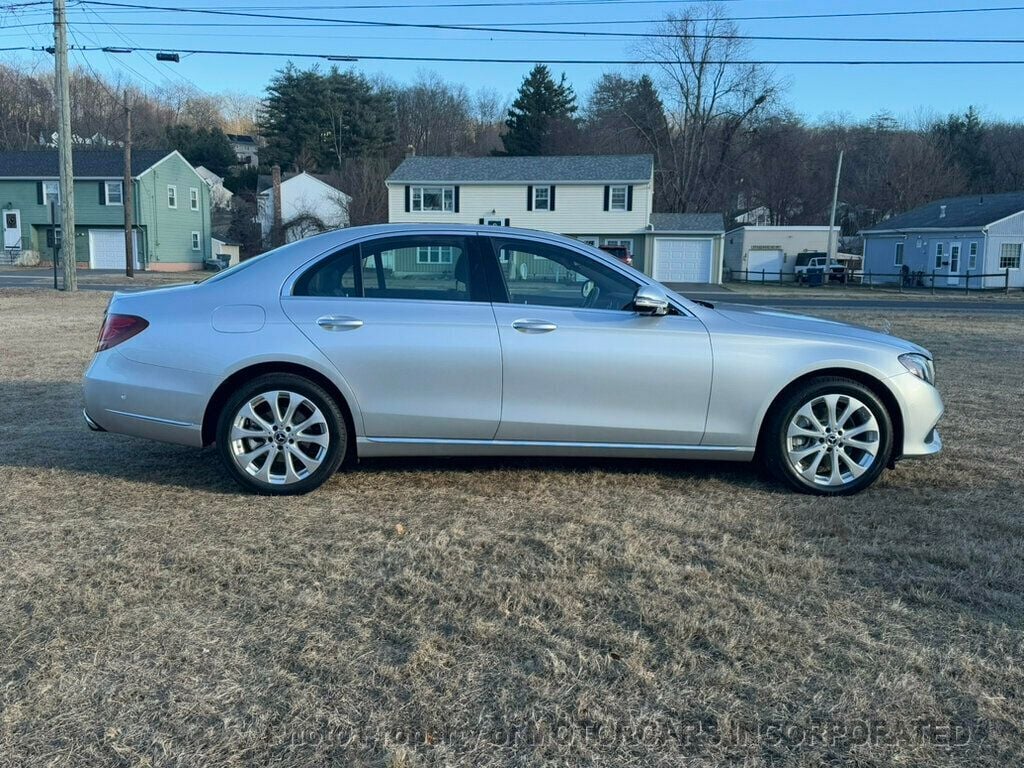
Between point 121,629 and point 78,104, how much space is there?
251 ft

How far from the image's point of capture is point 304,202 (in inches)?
2458

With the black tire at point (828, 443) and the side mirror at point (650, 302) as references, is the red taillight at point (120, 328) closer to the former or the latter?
the side mirror at point (650, 302)

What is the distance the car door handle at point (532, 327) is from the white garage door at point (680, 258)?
41.6 meters

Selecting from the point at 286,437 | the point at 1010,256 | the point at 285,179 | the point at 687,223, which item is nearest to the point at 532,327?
the point at 286,437

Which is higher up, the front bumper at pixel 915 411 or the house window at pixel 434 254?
the house window at pixel 434 254

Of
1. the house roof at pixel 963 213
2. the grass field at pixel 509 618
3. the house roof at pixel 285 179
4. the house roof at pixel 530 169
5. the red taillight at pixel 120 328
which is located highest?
the house roof at pixel 285 179

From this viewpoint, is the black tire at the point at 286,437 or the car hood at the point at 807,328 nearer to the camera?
the black tire at the point at 286,437

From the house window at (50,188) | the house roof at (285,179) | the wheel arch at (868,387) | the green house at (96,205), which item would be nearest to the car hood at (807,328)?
the wheel arch at (868,387)

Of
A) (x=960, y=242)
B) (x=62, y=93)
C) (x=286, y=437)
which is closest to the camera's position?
(x=286, y=437)

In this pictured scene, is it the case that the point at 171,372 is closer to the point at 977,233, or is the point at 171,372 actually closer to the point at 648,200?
the point at 648,200

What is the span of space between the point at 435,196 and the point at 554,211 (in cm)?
660

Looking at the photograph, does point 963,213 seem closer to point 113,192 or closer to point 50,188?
point 113,192

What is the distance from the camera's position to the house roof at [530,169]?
45.9 metres

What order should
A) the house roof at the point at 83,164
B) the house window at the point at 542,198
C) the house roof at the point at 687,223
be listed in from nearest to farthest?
the house roof at the point at 687,223, the house window at the point at 542,198, the house roof at the point at 83,164
